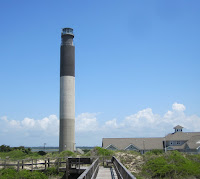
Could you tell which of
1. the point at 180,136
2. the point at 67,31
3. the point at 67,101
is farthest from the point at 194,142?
the point at 67,31

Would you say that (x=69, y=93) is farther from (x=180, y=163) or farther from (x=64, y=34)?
(x=180, y=163)

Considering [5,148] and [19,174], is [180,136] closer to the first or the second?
[5,148]

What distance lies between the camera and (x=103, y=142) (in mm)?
63219

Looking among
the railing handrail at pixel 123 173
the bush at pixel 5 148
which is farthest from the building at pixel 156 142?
the railing handrail at pixel 123 173

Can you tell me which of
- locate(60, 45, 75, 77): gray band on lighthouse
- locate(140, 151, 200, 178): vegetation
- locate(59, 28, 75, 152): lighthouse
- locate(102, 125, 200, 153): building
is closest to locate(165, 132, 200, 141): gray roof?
locate(102, 125, 200, 153): building

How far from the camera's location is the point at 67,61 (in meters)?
51.0

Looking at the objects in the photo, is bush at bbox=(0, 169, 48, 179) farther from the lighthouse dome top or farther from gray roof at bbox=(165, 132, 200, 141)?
gray roof at bbox=(165, 132, 200, 141)

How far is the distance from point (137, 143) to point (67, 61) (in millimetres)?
25798

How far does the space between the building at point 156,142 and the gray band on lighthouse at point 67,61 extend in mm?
20527

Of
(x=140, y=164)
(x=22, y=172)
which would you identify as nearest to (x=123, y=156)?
(x=140, y=164)

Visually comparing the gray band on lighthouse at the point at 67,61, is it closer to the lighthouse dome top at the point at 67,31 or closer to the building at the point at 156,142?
the lighthouse dome top at the point at 67,31

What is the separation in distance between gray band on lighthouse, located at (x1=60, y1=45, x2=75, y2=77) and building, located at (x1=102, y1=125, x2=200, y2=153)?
20.5 metres

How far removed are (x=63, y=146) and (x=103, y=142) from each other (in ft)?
51.4

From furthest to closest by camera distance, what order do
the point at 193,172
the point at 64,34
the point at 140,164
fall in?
the point at 64,34 → the point at 140,164 → the point at 193,172
